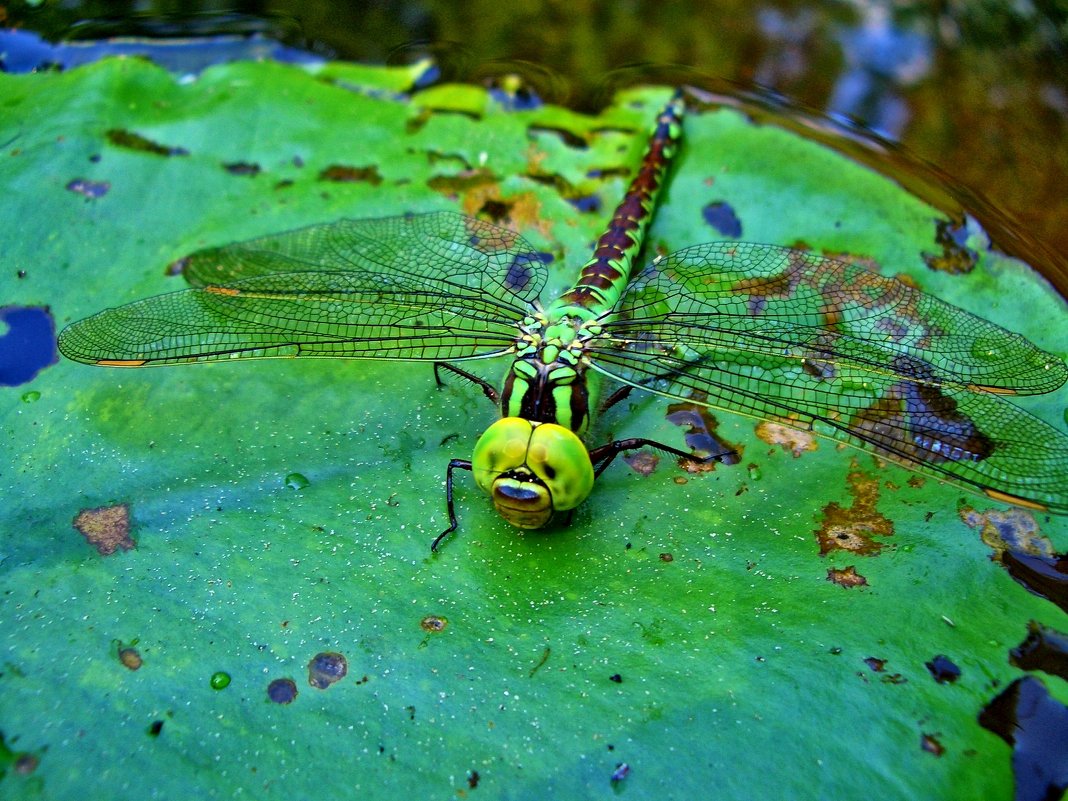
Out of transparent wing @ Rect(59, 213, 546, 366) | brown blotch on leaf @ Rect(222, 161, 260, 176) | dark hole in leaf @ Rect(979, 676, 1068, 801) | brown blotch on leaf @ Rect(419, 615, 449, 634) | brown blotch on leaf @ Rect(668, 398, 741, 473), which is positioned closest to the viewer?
dark hole in leaf @ Rect(979, 676, 1068, 801)

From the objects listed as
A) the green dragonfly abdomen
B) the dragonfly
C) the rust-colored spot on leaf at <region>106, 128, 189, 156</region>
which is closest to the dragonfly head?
the dragonfly

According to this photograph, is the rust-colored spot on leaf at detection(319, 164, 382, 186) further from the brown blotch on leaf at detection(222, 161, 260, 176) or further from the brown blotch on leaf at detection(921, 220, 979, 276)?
the brown blotch on leaf at detection(921, 220, 979, 276)

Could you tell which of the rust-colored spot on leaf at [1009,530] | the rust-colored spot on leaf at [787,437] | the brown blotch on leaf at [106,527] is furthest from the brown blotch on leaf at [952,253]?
the brown blotch on leaf at [106,527]

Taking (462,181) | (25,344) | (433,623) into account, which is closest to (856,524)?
(433,623)

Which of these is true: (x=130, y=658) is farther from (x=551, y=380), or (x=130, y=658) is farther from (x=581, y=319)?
(x=581, y=319)

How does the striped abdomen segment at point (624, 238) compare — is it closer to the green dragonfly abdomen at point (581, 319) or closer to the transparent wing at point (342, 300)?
the green dragonfly abdomen at point (581, 319)

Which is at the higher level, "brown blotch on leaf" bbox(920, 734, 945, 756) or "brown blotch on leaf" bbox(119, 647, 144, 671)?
"brown blotch on leaf" bbox(920, 734, 945, 756)

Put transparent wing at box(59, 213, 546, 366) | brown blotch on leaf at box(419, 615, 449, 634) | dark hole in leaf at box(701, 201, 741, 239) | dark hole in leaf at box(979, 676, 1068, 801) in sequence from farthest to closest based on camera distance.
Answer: dark hole in leaf at box(701, 201, 741, 239)
transparent wing at box(59, 213, 546, 366)
brown blotch on leaf at box(419, 615, 449, 634)
dark hole in leaf at box(979, 676, 1068, 801)
